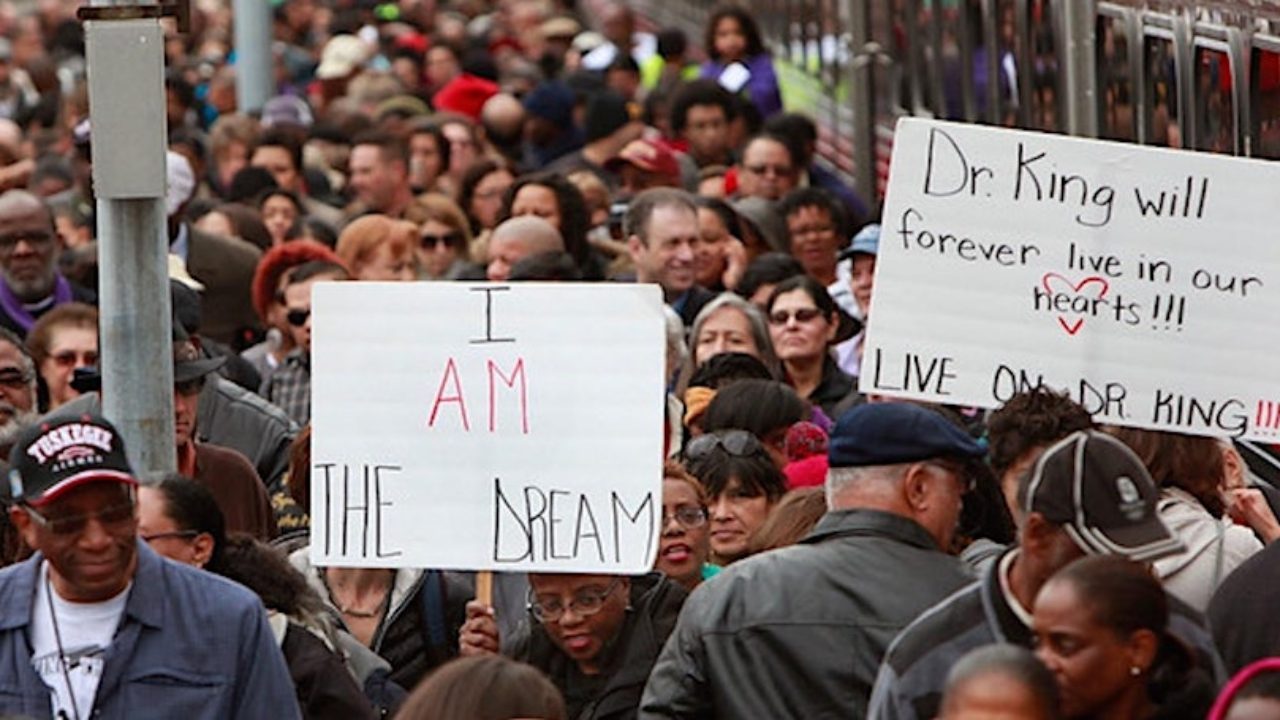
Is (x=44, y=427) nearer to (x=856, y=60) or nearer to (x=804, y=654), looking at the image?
(x=804, y=654)

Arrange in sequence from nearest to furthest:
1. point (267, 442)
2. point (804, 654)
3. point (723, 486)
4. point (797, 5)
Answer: point (804, 654)
point (723, 486)
point (267, 442)
point (797, 5)

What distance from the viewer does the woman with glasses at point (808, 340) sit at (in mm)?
11125

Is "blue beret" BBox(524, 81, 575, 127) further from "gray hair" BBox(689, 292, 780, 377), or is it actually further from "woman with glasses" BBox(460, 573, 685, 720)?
"woman with glasses" BBox(460, 573, 685, 720)

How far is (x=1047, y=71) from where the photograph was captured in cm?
1361

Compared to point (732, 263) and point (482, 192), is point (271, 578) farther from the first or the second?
point (482, 192)

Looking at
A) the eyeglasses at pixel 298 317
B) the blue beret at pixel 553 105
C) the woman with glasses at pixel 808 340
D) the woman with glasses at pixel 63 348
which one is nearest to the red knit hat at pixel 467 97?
the blue beret at pixel 553 105

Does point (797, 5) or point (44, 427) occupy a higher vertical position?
point (797, 5)

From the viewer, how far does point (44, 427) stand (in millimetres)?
6469

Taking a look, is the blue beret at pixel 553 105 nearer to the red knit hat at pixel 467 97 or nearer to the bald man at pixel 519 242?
the red knit hat at pixel 467 97

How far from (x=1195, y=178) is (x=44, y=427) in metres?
2.66

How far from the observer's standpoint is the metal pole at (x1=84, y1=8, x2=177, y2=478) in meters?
7.71

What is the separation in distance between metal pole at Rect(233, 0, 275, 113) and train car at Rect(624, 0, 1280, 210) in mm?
3444

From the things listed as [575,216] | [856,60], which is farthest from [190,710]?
[856,60]

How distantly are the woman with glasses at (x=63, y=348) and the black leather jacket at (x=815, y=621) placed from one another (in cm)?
444
